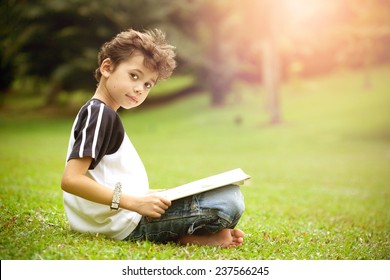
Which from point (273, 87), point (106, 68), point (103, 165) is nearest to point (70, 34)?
point (273, 87)

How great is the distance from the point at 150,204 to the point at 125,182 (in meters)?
0.28

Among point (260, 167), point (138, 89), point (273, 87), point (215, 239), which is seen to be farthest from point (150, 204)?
point (273, 87)

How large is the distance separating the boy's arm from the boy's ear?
0.62 metres

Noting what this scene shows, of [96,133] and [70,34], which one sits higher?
[70,34]

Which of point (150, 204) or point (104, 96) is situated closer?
point (150, 204)

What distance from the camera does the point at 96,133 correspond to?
273cm

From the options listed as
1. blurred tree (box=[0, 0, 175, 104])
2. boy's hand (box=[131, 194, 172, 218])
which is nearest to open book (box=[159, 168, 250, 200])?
boy's hand (box=[131, 194, 172, 218])

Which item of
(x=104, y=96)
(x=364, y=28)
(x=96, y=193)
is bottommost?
(x=96, y=193)

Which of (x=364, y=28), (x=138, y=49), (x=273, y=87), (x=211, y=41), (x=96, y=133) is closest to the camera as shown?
(x=96, y=133)

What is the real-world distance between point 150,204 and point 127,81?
80 centimetres

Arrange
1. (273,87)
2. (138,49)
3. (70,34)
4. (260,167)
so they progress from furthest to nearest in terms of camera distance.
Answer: (70,34) < (273,87) < (260,167) < (138,49)

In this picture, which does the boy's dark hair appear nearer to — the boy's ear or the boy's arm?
the boy's ear

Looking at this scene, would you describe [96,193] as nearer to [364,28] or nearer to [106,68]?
[106,68]
